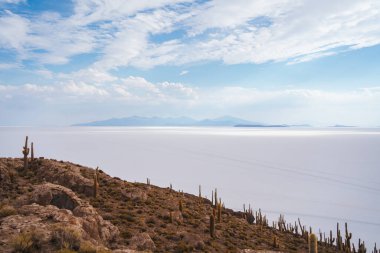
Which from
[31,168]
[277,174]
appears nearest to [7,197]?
[31,168]

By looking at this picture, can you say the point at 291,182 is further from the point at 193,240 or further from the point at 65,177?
the point at 65,177

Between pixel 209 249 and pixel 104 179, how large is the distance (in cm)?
1827

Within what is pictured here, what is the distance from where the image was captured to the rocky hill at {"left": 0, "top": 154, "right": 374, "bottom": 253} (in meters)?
13.3

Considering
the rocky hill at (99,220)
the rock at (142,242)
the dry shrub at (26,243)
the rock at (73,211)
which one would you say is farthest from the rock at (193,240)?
the dry shrub at (26,243)

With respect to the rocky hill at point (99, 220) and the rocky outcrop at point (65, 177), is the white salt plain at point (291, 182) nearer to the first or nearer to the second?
the rocky hill at point (99, 220)

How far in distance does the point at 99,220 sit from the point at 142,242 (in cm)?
360

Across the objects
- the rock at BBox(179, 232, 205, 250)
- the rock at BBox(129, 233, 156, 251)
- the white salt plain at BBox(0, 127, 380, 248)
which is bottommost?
the white salt plain at BBox(0, 127, 380, 248)

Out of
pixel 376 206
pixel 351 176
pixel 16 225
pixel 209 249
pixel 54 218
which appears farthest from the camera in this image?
pixel 351 176

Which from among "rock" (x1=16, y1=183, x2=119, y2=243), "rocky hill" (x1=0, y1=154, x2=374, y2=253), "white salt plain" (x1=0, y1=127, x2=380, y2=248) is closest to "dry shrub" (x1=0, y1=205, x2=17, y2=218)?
"rocky hill" (x1=0, y1=154, x2=374, y2=253)

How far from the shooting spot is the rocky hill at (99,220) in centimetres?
1329

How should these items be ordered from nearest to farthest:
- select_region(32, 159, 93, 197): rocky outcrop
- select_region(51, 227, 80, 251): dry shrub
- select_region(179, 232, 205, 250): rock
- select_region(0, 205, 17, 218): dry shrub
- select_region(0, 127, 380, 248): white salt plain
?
select_region(51, 227, 80, 251): dry shrub → select_region(0, 205, 17, 218): dry shrub → select_region(179, 232, 205, 250): rock → select_region(32, 159, 93, 197): rocky outcrop → select_region(0, 127, 380, 248): white salt plain

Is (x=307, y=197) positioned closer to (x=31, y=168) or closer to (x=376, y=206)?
(x=376, y=206)

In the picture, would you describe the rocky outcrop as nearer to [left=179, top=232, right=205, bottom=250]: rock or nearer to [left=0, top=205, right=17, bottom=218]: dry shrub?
[left=179, top=232, right=205, bottom=250]: rock

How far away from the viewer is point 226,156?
162 m
